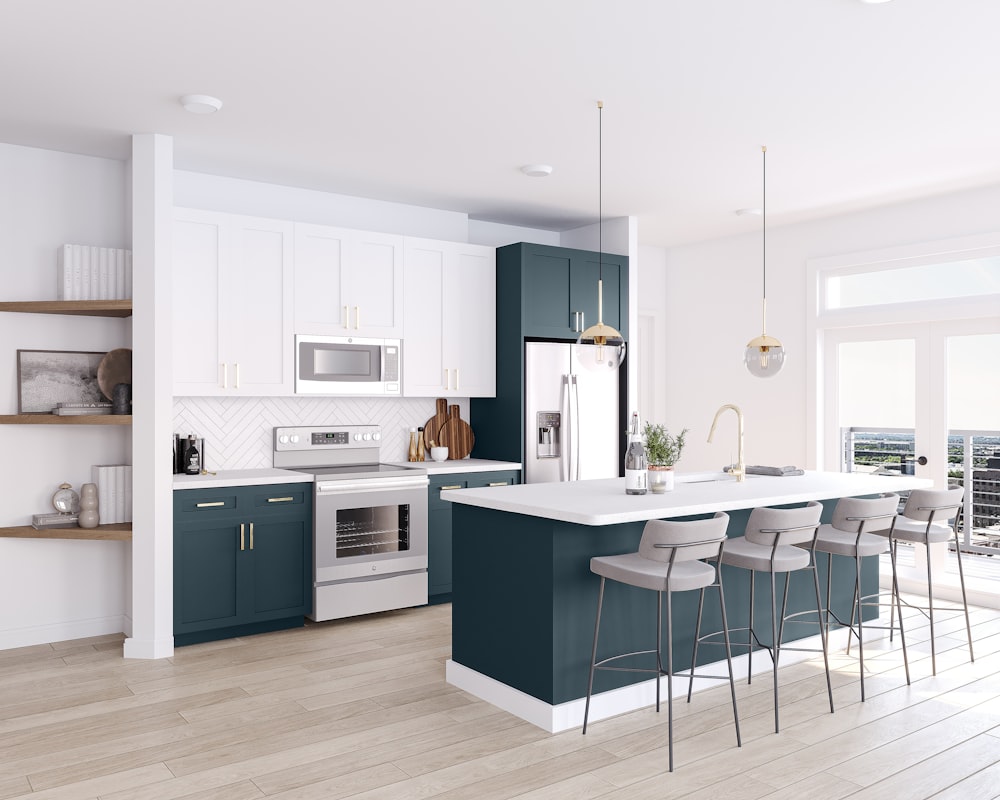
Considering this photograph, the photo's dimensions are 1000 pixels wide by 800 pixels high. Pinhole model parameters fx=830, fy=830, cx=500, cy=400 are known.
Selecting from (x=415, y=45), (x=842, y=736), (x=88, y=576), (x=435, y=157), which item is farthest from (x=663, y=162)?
(x=88, y=576)

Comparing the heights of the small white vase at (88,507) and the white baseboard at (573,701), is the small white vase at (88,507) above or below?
above

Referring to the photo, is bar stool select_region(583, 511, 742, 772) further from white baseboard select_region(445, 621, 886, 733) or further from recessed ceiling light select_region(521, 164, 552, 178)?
recessed ceiling light select_region(521, 164, 552, 178)

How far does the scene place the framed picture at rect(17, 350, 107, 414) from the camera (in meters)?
4.58

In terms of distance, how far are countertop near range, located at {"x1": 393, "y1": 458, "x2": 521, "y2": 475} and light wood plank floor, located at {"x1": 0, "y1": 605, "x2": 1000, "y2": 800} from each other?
1.32 meters

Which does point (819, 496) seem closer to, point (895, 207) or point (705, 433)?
point (895, 207)

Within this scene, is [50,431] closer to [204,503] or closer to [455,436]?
[204,503]

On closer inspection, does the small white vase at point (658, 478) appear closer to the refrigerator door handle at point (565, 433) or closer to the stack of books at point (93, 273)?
the refrigerator door handle at point (565, 433)

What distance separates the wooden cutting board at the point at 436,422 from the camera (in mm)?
6074

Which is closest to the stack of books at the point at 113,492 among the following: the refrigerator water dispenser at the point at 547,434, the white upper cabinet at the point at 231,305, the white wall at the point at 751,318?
the white upper cabinet at the point at 231,305

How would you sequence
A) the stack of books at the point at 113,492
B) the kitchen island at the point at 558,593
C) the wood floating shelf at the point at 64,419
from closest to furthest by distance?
the kitchen island at the point at 558,593 < the wood floating shelf at the point at 64,419 < the stack of books at the point at 113,492

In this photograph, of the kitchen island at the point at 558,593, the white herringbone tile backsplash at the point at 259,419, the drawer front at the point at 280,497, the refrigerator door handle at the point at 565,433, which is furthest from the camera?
the refrigerator door handle at the point at 565,433

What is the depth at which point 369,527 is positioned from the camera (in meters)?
5.16

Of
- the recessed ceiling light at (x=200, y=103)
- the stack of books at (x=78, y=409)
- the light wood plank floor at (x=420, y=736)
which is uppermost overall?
the recessed ceiling light at (x=200, y=103)

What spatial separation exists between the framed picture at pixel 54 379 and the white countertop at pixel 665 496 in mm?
2347
